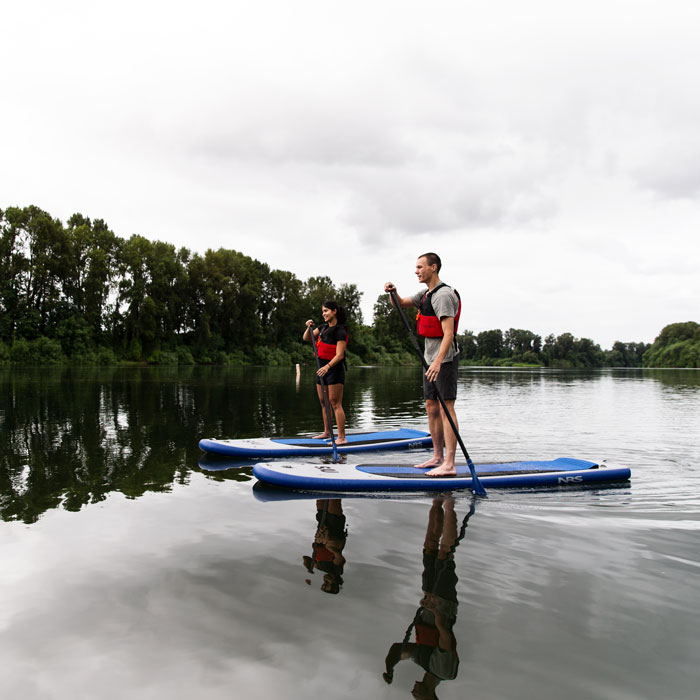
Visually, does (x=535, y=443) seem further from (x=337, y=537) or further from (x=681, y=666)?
(x=681, y=666)

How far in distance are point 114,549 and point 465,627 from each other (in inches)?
113

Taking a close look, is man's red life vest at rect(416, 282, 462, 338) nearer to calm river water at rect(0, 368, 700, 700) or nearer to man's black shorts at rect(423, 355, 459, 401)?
man's black shorts at rect(423, 355, 459, 401)

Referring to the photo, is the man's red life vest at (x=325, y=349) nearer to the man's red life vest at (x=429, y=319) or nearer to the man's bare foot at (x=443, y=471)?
the man's red life vest at (x=429, y=319)

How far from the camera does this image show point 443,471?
263 inches

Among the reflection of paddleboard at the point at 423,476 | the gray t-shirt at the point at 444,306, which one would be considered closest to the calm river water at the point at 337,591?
the reflection of paddleboard at the point at 423,476

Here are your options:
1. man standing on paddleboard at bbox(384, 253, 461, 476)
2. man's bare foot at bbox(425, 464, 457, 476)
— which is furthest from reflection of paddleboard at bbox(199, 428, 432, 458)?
man's bare foot at bbox(425, 464, 457, 476)

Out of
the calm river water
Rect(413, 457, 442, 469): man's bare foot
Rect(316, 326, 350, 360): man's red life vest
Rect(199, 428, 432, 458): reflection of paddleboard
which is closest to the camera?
the calm river water

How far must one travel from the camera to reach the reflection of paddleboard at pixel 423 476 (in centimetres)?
636

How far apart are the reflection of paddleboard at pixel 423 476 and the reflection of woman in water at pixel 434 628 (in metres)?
1.68

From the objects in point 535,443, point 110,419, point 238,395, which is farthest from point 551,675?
point 238,395

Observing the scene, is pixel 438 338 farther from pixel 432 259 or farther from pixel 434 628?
pixel 434 628

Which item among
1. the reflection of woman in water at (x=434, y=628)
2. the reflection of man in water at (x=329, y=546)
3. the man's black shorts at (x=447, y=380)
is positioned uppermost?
the man's black shorts at (x=447, y=380)

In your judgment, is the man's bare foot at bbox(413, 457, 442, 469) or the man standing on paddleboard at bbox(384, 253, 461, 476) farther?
the man's bare foot at bbox(413, 457, 442, 469)

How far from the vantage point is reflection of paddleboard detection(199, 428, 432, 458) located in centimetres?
855
